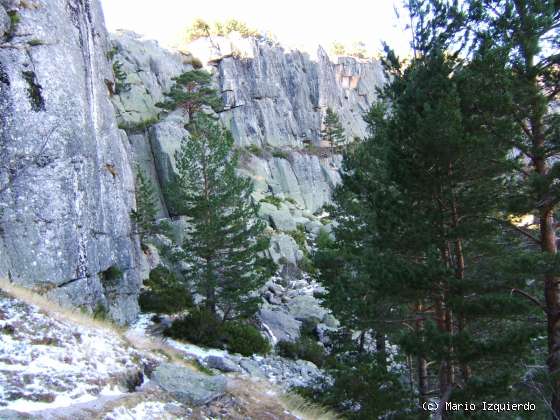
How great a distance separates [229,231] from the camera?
18.7 m

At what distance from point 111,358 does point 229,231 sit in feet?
42.5

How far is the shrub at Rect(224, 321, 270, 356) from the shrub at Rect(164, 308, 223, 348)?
1.51 ft

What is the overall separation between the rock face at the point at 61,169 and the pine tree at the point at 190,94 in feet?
65.8

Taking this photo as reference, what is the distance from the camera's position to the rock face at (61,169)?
13.5 metres

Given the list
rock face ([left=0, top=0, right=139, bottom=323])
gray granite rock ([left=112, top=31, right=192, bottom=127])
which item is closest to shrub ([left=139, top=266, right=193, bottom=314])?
rock face ([left=0, top=0, right=139, bottom=323])

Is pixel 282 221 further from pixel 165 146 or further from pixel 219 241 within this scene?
pixel 219 241

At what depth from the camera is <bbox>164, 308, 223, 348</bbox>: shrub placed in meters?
16.4

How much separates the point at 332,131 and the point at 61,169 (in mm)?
43722

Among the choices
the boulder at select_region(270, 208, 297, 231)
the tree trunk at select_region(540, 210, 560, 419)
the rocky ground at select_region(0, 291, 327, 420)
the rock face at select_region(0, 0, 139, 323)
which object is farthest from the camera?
the boulder at select_region(270, 208, 297, 231)

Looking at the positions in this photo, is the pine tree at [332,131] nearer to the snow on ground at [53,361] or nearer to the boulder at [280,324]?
the boulder at [280,324]

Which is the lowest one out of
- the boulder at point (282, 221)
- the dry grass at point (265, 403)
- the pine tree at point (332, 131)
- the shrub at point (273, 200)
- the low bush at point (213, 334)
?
the low bush at point (213, 334)

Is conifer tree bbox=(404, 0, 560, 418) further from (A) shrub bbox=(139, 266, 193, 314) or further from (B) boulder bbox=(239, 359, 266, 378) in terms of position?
(A) shrub bbox=(139, 266, 193, 314)

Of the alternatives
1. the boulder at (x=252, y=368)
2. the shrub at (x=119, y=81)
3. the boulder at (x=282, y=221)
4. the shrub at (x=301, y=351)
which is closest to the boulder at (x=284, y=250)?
the boulder at (x=282, y=221)

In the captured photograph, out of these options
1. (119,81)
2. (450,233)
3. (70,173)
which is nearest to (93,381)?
(450,233)
